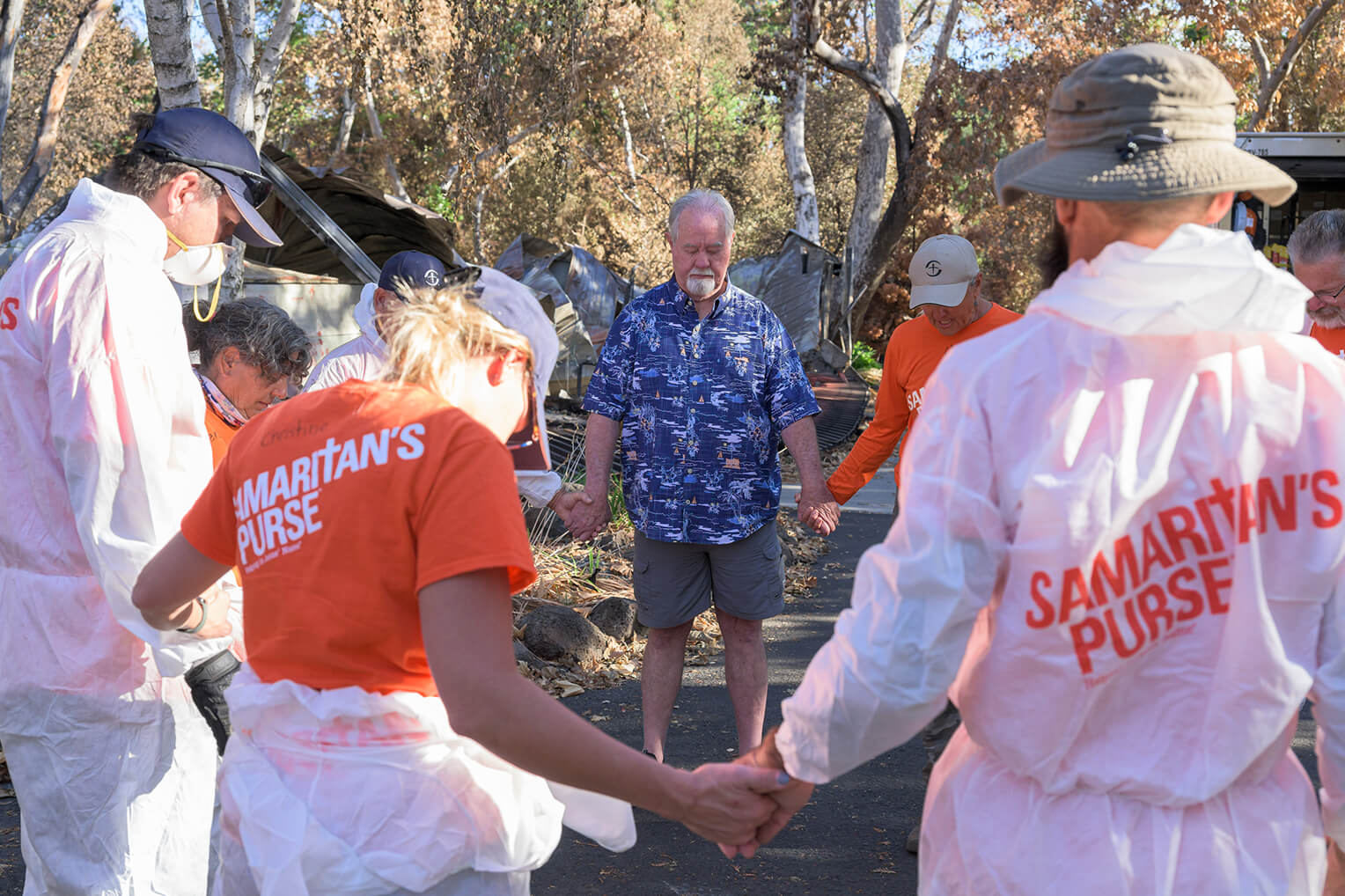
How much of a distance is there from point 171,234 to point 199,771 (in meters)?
1.29

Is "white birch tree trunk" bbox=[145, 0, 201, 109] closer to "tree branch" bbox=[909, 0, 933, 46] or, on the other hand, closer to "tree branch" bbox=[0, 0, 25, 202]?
"tree branch" bbox=[0, 0, 25, 202]

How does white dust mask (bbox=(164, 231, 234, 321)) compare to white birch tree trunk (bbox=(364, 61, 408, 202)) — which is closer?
white dust mask (bbox=(164, 231, 234, 321))

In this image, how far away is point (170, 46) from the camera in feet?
23.0

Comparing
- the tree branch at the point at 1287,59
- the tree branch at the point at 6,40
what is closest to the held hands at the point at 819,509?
the tree branch at the point at 6,40

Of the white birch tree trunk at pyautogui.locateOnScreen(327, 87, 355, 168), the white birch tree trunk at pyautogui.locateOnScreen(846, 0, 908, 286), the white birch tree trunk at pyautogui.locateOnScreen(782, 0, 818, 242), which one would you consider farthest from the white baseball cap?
the white birch tree trunk at pyautogui.locateOnScreen(327, 87, 355, 168)

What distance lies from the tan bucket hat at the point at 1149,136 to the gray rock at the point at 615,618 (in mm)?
5345

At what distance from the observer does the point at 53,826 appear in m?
2.77

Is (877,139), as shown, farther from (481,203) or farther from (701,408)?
(701,408)

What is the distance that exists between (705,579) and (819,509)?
0.55 metres

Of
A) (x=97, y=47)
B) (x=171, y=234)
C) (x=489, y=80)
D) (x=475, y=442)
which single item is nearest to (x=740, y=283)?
(x=489, y=80)

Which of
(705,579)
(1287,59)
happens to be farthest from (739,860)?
(1287,59)

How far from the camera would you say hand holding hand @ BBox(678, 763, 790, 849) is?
2014 millimetres

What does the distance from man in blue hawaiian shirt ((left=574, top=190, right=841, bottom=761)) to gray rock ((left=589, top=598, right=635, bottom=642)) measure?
188cm

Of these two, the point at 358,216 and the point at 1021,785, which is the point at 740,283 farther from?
the point at 1021,785
